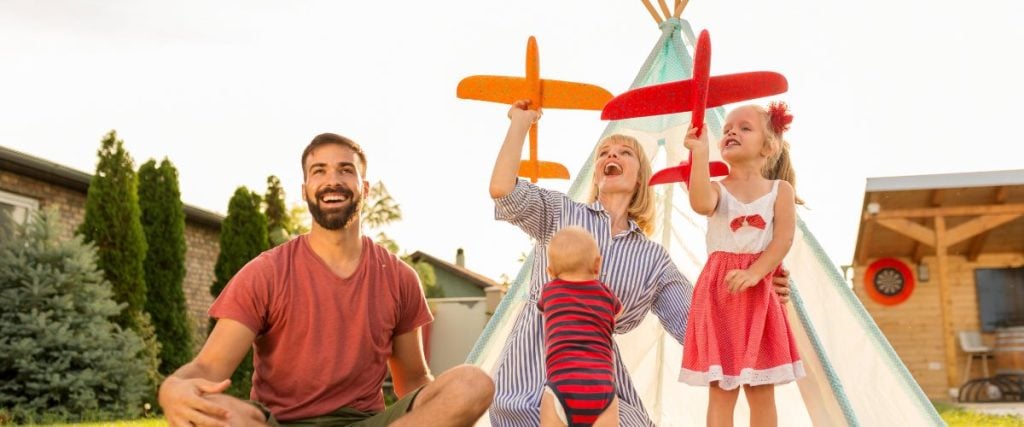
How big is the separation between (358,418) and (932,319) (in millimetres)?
11417

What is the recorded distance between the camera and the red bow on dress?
3062mm

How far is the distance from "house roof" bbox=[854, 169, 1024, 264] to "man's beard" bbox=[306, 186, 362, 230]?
9211 mm

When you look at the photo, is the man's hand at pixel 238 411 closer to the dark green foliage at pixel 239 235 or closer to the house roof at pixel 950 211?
the house roof at pixel 950 211

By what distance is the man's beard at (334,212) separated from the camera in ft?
9.31

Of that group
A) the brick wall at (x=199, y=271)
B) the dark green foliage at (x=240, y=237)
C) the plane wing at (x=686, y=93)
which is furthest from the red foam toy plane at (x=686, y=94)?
the brick wall at (x=199, y=271)

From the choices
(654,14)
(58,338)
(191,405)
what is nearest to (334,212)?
(191,405)

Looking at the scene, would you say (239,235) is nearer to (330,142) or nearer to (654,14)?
(654,14)

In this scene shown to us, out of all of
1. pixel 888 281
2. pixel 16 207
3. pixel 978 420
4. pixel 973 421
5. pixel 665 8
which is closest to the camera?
pixel 665 8

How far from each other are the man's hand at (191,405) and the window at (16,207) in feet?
28.4

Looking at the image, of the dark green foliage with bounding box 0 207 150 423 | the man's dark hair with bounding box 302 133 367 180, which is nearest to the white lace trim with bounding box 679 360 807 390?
the man's dark hair with bounding box 302 133 367 180

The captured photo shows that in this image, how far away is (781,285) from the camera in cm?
312

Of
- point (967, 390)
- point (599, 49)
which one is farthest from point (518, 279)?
point (967, 390)

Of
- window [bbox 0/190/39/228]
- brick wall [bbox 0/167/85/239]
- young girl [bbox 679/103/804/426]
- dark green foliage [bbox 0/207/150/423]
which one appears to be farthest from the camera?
brick wall [bbox 0/167/85/239]

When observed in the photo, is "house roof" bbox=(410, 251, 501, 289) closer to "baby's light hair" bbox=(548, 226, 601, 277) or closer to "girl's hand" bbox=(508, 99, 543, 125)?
"girl's hand" bbox=(508, 99, 543, 125)
